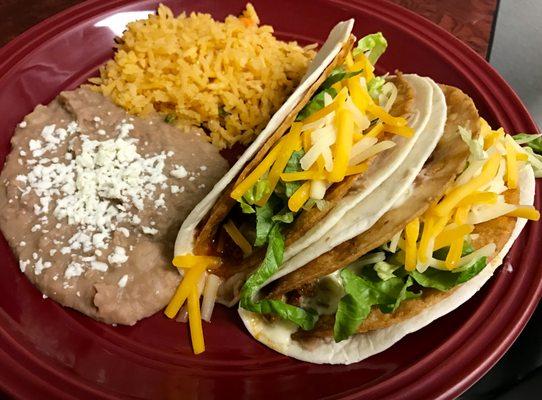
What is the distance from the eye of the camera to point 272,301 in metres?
1.67

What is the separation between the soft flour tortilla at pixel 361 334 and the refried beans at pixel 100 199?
33 cm

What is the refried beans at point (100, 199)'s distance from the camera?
1.78m

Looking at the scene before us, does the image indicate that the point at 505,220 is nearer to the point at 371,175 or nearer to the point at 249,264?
the point at 371,175

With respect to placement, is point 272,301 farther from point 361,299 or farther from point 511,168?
point 511,168

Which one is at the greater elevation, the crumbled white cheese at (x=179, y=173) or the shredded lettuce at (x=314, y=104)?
the shredded lettuce at (x=314, y=104)

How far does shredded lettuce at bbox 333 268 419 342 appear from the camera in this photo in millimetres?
1595

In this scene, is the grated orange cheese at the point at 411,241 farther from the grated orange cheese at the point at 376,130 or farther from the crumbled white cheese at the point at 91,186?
the crumbled white cheese at the point at 91,186

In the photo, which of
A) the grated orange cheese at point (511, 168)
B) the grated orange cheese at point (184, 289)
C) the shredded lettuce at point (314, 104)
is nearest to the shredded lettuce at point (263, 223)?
the grated orange cheese at point (184, 289)

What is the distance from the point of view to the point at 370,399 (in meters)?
1.55

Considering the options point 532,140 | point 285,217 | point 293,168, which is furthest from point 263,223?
point 532,140

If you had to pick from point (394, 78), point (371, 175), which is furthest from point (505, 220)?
point (394, 78)

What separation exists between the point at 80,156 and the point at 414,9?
1672 mm

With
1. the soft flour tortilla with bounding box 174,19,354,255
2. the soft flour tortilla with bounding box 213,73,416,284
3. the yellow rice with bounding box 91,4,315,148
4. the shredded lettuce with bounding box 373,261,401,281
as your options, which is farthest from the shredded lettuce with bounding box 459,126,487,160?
the yellow rice with bounding box 91,4,315,148

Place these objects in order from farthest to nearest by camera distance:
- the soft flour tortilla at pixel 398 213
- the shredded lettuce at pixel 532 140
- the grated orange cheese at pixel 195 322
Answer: the shredded lettuce at pixel 532 140 → the grated orange cheese at pixel 195 322 → the soft flour tortilla at pixel 398 213
